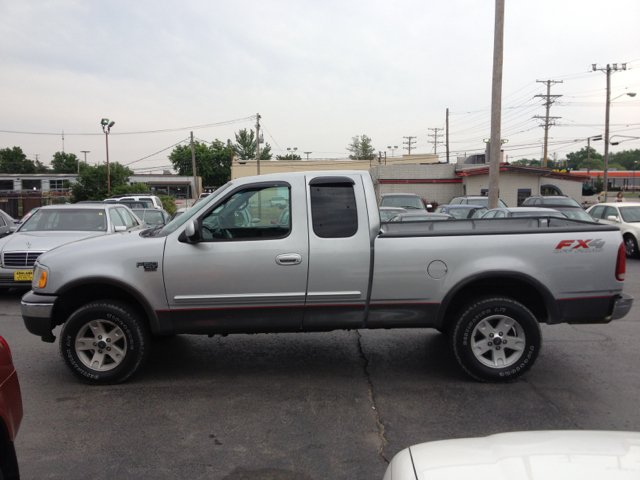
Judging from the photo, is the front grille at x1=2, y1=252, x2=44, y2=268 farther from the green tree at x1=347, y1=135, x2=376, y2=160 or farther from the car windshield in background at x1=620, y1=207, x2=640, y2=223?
the green tree at x1=347, y1=135, x2=376, y2=160

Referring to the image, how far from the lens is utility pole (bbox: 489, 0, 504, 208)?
49.5ft

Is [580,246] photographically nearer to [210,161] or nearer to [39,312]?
[39,312]

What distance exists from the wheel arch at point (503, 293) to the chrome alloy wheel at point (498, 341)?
29 centimetres

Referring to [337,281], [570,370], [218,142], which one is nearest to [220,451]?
[337,281]

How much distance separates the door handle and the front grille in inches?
229

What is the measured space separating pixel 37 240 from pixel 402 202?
13910 millimetres

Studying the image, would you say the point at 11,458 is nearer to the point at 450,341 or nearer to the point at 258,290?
the point at 258,290

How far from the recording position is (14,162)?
354ft

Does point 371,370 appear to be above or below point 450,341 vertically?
below

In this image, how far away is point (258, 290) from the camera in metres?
4.79

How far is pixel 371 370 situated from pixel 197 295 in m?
1.96

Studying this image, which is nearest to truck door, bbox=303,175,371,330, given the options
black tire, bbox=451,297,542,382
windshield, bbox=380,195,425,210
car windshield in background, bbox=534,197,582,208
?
black tire, bbox=451,297,542,382

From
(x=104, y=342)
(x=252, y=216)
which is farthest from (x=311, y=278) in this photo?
(x=104, y=342)

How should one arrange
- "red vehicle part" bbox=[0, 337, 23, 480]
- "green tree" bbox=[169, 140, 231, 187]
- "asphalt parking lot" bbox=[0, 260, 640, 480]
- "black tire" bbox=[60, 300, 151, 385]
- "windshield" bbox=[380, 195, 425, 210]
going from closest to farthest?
→ "red vehicle part" bbox=[0, 337, 23, 480] < "asphalt parking lot" bbox=[0, 260, 640, 480] < "black tire" bbox=[60, 300, 151, 385] < "windshield" bbox=[380, 195, 425, 210] < "green tree" bbox=[169, 140, 231, 187]
